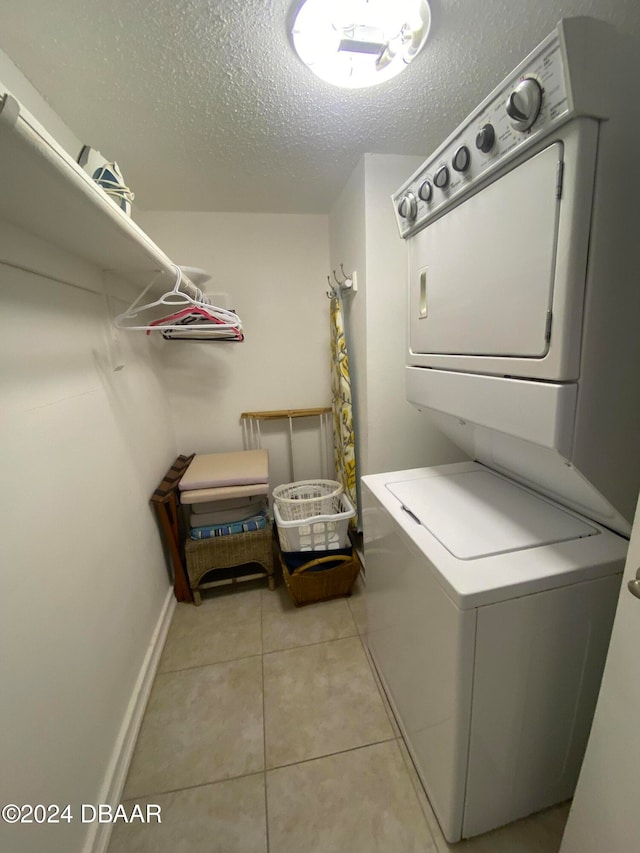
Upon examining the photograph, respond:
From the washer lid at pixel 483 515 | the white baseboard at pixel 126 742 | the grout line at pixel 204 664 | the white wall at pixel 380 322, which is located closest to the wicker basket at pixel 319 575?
the grout line at pixel 204 664

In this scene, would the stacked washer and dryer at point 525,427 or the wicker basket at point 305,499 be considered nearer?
the stacked washer and dryer at point 525,427

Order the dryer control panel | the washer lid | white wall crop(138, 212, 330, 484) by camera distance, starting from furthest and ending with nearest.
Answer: white wall crop(138, 212, 330, 484), the washer lid, the dryer control panel

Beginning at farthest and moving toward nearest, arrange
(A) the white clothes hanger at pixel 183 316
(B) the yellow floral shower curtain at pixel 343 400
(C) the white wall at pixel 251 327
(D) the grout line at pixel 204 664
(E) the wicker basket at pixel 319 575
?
(C) the white wall at pixel 251 327, (B) the yellow floral shower curtain at pixel 343 400, (E) the wicker basket at pixel 319 575, (D) the grout line at pixel 204 664, (A) the white clothes hanger at pixel 183 316

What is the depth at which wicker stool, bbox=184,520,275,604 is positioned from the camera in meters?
2.02

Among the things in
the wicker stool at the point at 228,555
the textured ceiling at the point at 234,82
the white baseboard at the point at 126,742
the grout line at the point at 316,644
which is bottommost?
the grout line at the point at 316,644

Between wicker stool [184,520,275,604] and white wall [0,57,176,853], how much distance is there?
41 cm

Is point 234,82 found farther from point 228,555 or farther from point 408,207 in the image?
point 228,555

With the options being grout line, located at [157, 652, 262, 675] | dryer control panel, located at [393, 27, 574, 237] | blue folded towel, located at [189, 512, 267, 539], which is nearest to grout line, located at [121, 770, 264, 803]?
grout line, located at [157, 652, 262, 675]

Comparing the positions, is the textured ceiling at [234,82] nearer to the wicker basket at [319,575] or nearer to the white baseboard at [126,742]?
the wicker basket at [319,575]

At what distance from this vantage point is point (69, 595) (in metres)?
1.06

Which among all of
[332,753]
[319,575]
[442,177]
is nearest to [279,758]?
[332,753]

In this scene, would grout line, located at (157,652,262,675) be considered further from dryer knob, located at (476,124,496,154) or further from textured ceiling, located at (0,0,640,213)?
textured ceiling, located at (0,0,640,213)

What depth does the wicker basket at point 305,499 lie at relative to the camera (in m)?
2.16

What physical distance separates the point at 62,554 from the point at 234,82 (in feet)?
5.70
